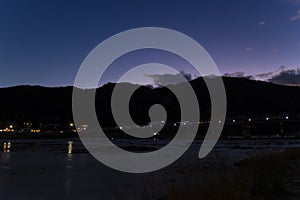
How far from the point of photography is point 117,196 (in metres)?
12.4

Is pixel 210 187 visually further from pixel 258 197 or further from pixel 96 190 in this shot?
pixel 96 190

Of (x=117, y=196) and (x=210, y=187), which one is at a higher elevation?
(x=210, y=187)

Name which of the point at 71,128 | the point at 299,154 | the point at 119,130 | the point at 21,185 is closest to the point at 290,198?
the point at 21,185

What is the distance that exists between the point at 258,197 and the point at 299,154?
22198mm

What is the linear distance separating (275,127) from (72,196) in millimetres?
169557

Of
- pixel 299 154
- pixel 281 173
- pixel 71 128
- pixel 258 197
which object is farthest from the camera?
pixel 71 128

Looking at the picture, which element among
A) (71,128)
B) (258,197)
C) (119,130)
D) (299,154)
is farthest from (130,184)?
(71,128)

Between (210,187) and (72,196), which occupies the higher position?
(210,187)

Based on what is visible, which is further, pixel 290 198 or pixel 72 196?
pixel 72 196

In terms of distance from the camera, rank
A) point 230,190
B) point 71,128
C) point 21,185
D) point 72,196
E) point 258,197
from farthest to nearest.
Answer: point 71,128 < point 21,185 < point 72,196 < point 258,197 < point 230,190

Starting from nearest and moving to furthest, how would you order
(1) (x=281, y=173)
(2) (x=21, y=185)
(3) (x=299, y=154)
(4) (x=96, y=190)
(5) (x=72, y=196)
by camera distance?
1. (5) (x=72, y=196)
2. (4) (x=96, y=190)
3. (2) (x=21, y=185)
4. (1) (x=281, y=173)
5. (3) (x=299, y=154)

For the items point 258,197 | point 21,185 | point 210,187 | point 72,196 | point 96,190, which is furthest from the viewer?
point 21,185

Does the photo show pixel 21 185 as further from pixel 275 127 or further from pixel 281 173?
pixel 275 127

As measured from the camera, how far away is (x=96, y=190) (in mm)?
13602
